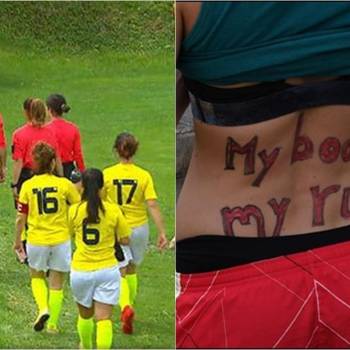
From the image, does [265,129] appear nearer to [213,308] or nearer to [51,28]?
[213,308]

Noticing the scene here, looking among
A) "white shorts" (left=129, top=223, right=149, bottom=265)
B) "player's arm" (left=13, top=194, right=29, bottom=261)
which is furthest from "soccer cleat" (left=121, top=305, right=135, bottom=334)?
"player's arm" (left=13, top=194, right=29, bottom=261)

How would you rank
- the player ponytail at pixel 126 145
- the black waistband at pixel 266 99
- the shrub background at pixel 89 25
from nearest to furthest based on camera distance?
the black waistband at pixel 266 99 < the shrub background at pixel 89 25 < the player ponytail at pixel 126 145

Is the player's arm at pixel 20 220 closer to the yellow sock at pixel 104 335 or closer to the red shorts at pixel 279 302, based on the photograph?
the yellow sock at pixel 104 335

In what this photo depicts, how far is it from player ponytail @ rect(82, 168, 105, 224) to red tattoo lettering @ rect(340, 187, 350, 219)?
0.37 metres

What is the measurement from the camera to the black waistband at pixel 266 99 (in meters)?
0.69

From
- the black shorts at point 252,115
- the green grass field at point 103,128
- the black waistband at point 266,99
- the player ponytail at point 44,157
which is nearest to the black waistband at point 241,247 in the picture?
the black shorts at point 252,115

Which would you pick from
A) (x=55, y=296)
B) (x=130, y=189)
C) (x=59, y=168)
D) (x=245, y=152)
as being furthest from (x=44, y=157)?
(x=245, y=152)

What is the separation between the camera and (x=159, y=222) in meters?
1.02

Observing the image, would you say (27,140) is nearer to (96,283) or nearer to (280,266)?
(96,283)

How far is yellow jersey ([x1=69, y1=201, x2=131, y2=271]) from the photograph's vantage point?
963 millimetres

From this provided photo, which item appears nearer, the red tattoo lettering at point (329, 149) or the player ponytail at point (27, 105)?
the red tattoo lettering at point (329, 149)

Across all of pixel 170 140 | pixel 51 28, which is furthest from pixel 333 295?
pixel 51 28

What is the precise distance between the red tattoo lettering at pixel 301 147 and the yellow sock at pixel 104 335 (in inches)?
18.8

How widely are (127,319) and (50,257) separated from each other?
6.9 inches
